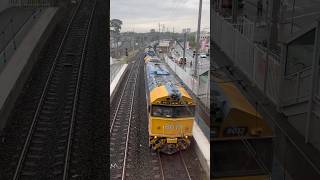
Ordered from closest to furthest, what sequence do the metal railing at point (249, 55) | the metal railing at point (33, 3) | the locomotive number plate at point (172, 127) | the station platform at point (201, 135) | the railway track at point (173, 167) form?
the metal railing at point (249, 55), the station platform at point (201, 135), the railway track at point (173, 167), the locomotive number plate at point (172, 127), the metal railing at point (33, 3)

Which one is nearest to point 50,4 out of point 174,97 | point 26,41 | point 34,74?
Result: point 26,41

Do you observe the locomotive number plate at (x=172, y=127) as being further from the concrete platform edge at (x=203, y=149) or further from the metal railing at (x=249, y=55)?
the metal railing at (x=249, y=55)

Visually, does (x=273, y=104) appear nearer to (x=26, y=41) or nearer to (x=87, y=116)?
(x=87, y=116)

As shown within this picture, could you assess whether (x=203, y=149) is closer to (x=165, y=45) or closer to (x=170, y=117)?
(x=170, y=117)

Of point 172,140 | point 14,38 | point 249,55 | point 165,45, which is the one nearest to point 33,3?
point 14,38

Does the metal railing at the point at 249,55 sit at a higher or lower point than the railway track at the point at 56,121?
higher

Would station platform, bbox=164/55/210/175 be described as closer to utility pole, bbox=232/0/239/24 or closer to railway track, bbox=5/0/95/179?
utility pole, bbox=232/0/239/24

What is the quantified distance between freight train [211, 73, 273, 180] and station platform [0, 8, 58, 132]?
18.8 ft

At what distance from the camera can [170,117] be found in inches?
335

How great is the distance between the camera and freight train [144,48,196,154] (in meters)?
8.21

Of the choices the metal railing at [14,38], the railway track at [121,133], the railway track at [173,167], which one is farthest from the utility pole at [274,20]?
the metal railing at [14,38]

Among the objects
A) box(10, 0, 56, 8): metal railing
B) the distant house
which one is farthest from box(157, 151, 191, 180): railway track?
box(10, 0, 56, 8): metal railing

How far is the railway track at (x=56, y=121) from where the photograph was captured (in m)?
5.63

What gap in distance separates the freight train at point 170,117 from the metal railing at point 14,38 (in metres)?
3.84
